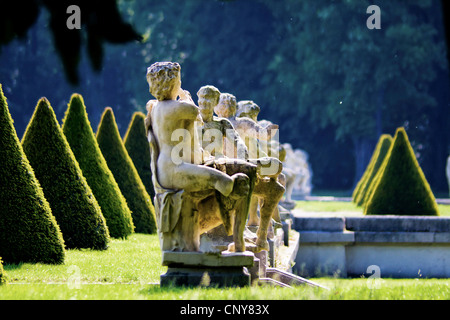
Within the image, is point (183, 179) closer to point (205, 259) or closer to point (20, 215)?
point (205, 259)

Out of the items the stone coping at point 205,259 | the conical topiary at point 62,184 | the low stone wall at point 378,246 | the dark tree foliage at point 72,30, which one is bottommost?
the low stone wall at point 378,246

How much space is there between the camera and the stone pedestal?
5.37 metres

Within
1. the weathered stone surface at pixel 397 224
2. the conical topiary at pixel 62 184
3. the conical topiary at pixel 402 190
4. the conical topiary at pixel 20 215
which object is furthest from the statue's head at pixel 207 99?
the conical topiary at pixel 402 190

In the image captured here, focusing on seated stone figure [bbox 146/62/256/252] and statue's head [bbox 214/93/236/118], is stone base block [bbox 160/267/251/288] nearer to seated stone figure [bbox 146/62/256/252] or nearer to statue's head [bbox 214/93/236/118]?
seated stone figure [bbox 146/62/256/252]

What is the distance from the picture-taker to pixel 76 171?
30.8 feet

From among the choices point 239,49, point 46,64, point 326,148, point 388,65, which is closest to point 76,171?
point 46,64

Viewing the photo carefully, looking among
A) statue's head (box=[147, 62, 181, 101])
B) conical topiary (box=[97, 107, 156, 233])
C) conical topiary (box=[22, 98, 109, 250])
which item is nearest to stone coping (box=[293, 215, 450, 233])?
conical topiary (box=[97, 107, 156, 233])

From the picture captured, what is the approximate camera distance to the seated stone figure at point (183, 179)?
17.7ft

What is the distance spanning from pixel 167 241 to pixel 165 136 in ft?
2.70

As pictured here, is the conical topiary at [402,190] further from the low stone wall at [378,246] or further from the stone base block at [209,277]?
the stone base block at [209,277]

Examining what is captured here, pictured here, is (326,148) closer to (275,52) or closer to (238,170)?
(275,52)

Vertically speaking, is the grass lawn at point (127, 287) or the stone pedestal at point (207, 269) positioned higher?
the stone pedestal at point (207, 269)

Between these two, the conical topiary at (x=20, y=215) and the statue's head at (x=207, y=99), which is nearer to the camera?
the statue's head at (x=207, y=99)

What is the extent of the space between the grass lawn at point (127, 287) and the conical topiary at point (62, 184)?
566mm
